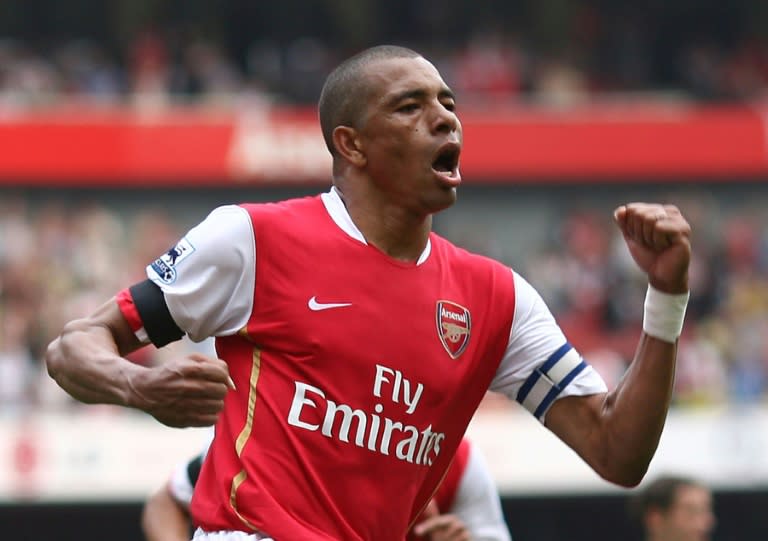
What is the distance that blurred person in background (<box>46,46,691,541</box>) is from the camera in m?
4.33

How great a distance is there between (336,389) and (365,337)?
17cm

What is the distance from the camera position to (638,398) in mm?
4480

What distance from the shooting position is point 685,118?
20172mm

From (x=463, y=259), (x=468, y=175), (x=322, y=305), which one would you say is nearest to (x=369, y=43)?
(x=468, y=175)

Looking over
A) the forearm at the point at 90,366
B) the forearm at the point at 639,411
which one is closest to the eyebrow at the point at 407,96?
the forearm at the point at 639,411

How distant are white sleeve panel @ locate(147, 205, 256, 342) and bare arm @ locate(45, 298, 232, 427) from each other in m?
0.16

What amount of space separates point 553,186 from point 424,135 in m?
16.6

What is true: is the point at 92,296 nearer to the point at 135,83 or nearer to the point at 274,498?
the point at 135,83

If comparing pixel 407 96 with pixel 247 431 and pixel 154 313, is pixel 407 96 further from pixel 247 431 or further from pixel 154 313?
pixel 247 431

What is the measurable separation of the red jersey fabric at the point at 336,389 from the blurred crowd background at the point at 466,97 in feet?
27.6

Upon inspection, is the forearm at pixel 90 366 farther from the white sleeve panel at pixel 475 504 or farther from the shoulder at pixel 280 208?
the white sleeve panel at pixel 475 504

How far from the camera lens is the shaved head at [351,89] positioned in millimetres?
4656

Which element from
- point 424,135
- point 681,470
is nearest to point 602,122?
point 681,470

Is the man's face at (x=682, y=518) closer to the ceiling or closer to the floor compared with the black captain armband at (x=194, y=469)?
closer to the floor
